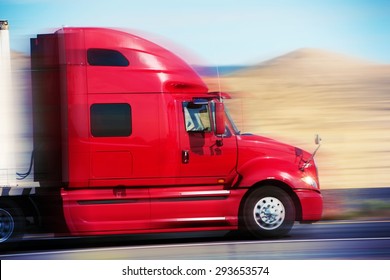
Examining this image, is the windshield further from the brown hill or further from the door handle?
the door handle

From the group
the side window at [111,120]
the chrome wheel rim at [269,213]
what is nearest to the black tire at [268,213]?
the chrome wheel rim at [269,213]

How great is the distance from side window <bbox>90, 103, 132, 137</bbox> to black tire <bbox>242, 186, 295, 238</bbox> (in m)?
1.53

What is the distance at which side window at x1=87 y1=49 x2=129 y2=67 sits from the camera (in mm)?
8016

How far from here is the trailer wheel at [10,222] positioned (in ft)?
26.6

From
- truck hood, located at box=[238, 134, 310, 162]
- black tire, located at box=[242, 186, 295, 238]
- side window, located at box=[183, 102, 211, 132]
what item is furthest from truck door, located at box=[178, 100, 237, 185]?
black tire, located at box=[242, 186, 295, 238]

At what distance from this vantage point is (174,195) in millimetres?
8078

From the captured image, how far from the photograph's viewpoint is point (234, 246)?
8.09m

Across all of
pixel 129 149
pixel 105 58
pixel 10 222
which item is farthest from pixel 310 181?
pixel 10 222

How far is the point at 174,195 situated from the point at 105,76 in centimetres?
144

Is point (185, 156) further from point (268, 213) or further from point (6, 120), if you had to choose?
point (6, 120)

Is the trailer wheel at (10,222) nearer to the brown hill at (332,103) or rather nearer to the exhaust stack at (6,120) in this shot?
the exhaust stack at (6,120)

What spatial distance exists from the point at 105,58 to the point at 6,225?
206cm
